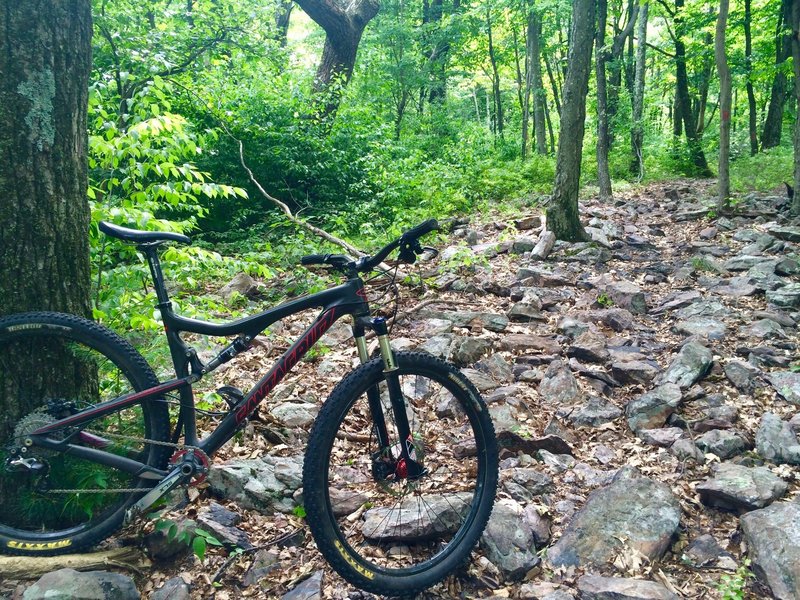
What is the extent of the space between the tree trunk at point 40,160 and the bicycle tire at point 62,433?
5cm

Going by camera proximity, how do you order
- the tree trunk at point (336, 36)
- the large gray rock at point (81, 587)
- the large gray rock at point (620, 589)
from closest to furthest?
1. the large gray rock at point (81, 587)
2. the large gray rock at point (620, 589)
3. the tree trunk at point (336, 36)

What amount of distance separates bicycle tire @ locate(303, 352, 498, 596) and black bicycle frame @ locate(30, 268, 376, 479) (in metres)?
0.29

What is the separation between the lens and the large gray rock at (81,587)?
7.96ft

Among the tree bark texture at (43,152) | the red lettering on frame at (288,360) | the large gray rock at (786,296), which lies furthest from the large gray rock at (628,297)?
the tree bark texture at (43,152)

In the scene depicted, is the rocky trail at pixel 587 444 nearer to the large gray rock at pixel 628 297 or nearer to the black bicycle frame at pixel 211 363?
the large gray rock at pixel 628 297

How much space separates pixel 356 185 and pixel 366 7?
497 cm

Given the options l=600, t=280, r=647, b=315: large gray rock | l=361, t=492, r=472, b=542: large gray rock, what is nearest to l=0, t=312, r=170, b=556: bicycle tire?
l=361, t=492, r=472, b=542: large gray rock

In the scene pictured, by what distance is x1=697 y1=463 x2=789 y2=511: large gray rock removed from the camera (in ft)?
10.6

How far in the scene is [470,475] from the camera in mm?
3486

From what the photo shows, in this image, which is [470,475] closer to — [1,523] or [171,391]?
[171,391]

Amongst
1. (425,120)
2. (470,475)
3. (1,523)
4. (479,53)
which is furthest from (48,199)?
(479,53)

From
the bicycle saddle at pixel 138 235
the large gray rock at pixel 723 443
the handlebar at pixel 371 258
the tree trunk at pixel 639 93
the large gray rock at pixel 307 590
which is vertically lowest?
the large gray rock at pixel 723 443

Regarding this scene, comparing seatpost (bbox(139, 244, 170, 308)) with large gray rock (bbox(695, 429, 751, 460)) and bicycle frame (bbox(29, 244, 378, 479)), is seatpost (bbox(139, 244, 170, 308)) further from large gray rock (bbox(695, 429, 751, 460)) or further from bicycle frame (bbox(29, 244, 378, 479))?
large gray rock (bbox(695, 429, 751, 460))

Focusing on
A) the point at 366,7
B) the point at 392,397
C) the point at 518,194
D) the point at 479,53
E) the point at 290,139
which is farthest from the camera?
the point at 479,53
